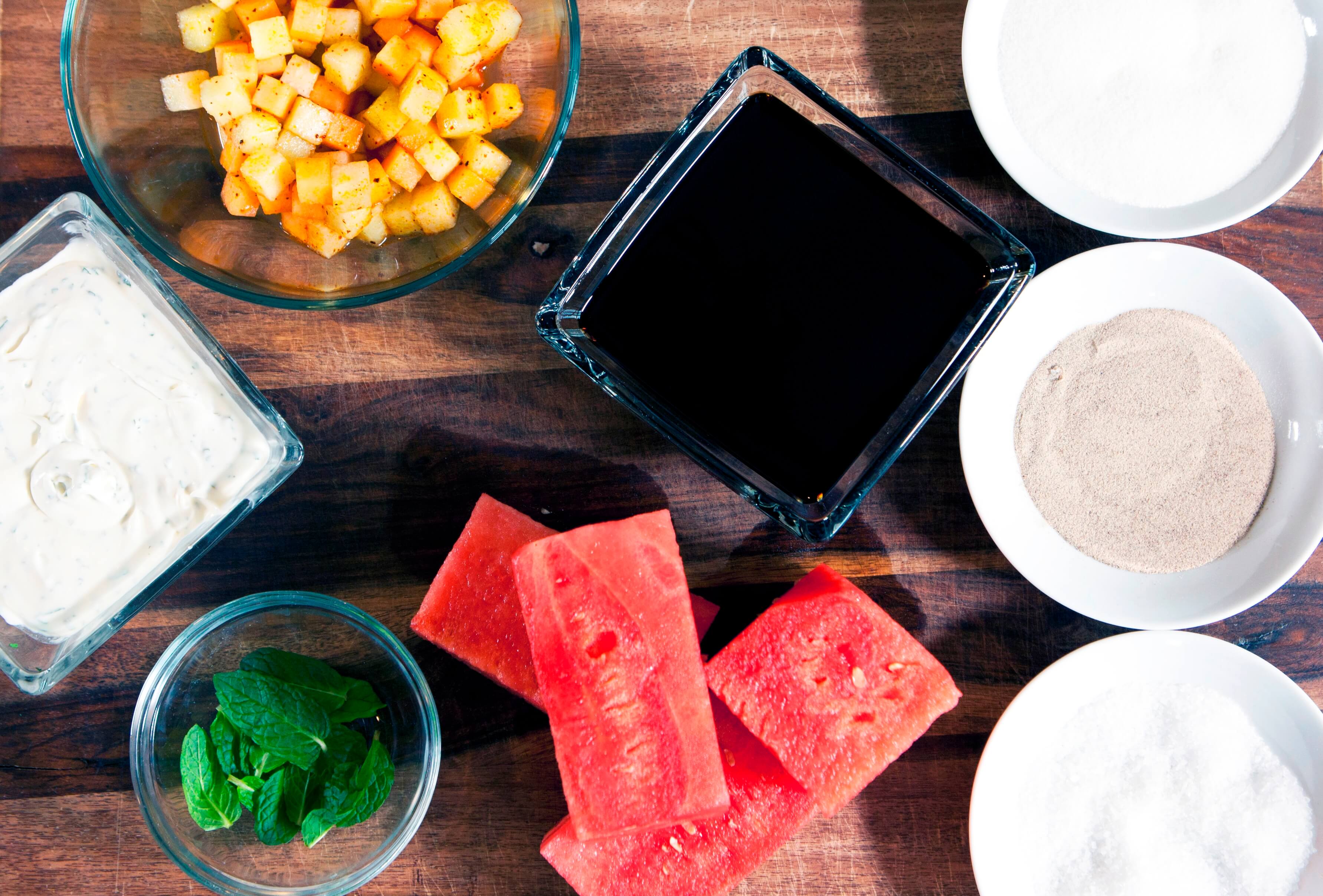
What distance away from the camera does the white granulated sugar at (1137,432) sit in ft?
4.25

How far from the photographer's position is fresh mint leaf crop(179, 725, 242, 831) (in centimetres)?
121

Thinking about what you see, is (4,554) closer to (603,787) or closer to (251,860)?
(251,860)

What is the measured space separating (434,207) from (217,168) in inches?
13.4

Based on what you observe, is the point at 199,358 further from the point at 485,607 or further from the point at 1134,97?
the point at 1134,97

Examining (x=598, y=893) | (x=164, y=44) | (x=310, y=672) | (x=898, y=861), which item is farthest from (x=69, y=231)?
(x=898, y=861)

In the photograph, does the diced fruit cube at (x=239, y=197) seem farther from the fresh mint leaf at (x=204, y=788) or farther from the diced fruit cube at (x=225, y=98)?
the fresh mint leaf at (x=204, y=788)

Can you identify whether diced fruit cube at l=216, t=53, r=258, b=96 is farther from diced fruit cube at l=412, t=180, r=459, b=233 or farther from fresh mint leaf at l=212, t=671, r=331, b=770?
fresh mint leaf at l=212, t=671, r=331, b=770

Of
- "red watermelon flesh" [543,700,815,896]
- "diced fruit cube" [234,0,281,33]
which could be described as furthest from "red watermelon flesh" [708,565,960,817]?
"diced fruit cube" [234,0,281,33]

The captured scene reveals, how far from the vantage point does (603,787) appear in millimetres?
1147

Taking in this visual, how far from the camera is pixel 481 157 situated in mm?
1180

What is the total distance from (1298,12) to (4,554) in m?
2.02

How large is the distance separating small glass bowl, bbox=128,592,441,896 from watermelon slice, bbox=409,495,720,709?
0.31 ft

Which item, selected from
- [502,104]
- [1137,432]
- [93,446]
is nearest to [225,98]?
[502,104]

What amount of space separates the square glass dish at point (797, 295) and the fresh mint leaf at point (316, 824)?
71 cm
